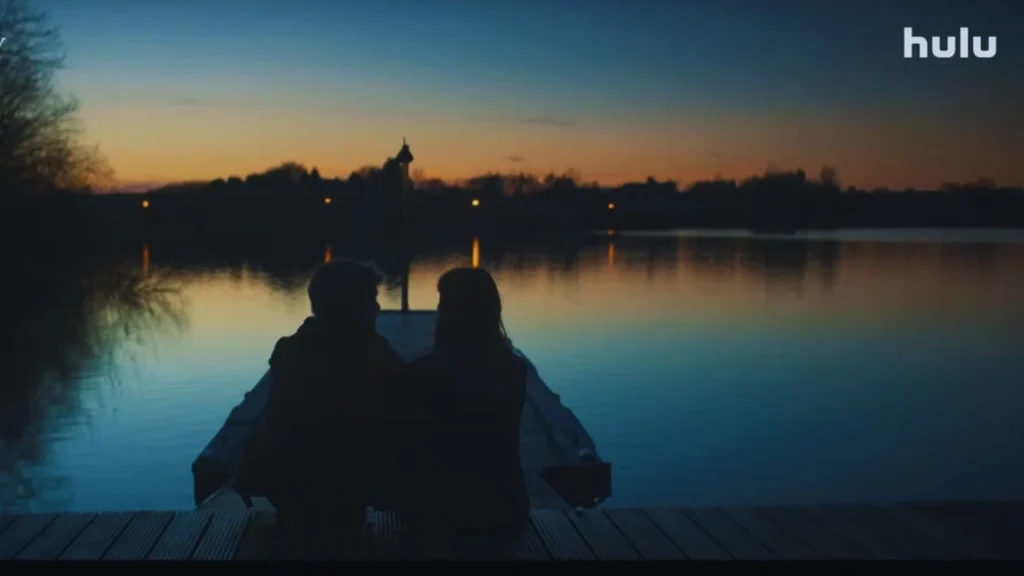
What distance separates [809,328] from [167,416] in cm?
1342

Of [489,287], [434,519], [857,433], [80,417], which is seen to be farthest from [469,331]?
[80,417]

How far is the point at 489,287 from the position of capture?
7.98ft

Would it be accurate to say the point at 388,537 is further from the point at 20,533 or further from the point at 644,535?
the point at 20,533

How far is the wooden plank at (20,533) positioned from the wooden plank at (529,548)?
4.35ft

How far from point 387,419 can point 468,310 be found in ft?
1.19

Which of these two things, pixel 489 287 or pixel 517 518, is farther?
pixel 517 518

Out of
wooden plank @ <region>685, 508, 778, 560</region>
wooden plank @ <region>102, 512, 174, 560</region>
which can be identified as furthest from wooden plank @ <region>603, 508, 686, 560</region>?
wooden plank @ <region>102, 512, 174, 560</region>

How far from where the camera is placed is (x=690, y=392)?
42.7 feet

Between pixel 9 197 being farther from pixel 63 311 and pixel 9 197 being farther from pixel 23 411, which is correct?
pixel 23 411

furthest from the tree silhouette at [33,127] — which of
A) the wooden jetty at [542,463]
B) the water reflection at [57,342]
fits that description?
the wooden jetty at [542,463]

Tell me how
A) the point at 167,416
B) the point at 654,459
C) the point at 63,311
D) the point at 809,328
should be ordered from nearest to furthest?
1. the point at 654,459
2. the point at 167,416
3. the point at 809,328
4. the point at 63,311

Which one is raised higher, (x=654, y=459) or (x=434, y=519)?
(x=434, y=519)

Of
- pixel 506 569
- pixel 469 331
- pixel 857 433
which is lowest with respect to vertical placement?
pixel 857 433

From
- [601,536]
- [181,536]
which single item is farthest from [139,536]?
[601,536]
